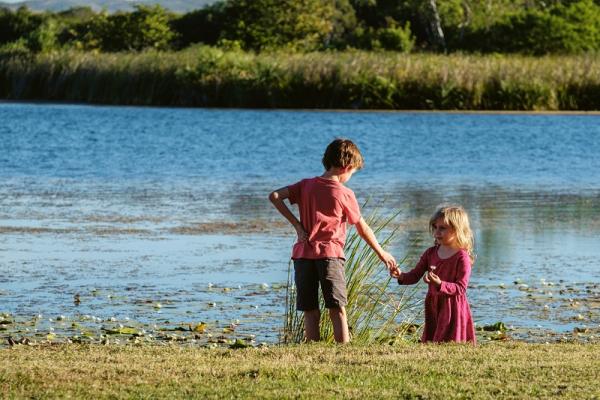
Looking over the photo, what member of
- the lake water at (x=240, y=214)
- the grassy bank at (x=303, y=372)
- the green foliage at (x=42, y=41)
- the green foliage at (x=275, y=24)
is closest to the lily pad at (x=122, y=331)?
the lake water at (x=240, y=214)

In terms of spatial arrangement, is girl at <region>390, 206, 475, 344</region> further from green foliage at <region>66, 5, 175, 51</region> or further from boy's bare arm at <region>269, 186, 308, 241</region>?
green foliage at <region>66, 5, 175, 51</region>

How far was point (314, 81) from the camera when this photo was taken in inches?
1711

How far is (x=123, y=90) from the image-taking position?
47.5m

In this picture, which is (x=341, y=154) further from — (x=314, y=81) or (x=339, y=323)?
(x=314, y=81)

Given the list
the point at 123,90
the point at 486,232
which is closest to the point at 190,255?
the point at 486,232

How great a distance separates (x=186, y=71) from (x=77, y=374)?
39.4m

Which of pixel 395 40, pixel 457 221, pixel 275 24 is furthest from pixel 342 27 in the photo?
pixel 457 221

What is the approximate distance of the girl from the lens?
26.7 feet

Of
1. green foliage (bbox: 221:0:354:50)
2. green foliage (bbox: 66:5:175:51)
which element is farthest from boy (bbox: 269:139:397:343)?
green foliage (bbox: 66:5:175:51)

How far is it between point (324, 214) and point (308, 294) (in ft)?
1.90

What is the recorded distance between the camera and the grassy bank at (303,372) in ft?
21.2

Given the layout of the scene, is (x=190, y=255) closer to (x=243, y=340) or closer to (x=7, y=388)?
(x=243, y=340)

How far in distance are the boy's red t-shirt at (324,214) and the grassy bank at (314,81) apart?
33.1 meters

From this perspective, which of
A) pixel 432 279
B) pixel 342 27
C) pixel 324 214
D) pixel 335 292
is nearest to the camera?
pixel 432 279
